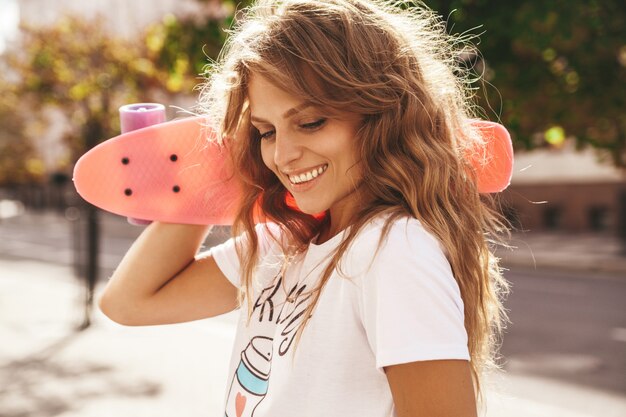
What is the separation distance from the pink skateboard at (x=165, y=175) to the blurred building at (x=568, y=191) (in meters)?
17.8

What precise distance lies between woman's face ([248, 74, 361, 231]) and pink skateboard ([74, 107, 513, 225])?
33cm

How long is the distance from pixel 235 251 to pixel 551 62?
22.4 feet

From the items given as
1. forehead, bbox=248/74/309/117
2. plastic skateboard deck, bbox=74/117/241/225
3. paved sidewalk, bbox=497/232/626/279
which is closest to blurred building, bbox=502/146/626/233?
paved sidewalk, bbox=497/232/626/279

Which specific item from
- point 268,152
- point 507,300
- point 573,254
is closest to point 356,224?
point 268,152

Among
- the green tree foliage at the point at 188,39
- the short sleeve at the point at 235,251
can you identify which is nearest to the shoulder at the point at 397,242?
the short sleeve at the point at 235,251

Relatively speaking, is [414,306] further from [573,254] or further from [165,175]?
[573,254]

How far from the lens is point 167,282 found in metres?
1.55

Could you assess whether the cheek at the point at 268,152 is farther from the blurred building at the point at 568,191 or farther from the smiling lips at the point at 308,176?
the blurred building at the point at 568,191

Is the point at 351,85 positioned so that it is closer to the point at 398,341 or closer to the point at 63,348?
the point at 398,341

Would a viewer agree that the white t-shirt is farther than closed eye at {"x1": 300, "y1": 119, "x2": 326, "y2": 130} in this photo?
No

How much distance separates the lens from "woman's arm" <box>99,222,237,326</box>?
1530mm

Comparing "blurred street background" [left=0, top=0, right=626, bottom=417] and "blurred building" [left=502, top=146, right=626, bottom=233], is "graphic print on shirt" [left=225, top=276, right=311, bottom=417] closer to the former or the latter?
"blurred street background" [left=0, top=0, right=626, bottom=417]

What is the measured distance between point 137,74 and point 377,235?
1591cm

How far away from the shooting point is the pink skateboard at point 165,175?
156 centimetres
